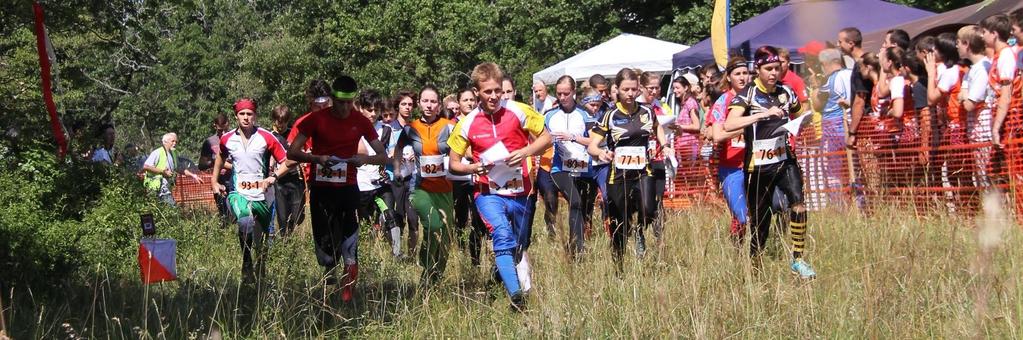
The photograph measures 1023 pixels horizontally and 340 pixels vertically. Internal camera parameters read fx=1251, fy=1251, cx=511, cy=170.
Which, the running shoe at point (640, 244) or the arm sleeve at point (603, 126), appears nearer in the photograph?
the running shoe at point (640, 244)

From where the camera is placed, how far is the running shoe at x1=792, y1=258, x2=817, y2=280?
728 centimetres

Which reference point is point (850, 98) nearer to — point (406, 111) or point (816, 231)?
point (816, 231)

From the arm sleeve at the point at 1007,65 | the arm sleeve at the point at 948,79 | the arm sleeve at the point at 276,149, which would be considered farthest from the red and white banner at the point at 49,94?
the arm sleeve at the point at 1007,65

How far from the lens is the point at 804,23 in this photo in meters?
17.2

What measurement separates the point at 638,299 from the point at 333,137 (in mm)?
3151

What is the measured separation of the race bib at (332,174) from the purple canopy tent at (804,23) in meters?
8.75

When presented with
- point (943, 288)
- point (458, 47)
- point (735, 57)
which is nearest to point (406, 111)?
point (735, 57)

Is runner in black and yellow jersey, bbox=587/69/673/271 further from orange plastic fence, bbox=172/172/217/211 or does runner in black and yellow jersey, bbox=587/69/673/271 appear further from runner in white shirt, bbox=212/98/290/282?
orange plastic fence, bbox=172/172/217/211

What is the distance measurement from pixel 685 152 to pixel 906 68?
428cm

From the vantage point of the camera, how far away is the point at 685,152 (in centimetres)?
1527

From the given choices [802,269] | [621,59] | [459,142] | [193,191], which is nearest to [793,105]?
[802,269]

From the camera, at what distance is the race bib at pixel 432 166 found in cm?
909

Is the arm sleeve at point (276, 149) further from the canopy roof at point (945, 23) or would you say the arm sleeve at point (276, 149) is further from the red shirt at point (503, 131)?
the canopy roof at point (945, 23)

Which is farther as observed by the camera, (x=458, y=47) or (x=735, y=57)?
(x=458, y=47)
